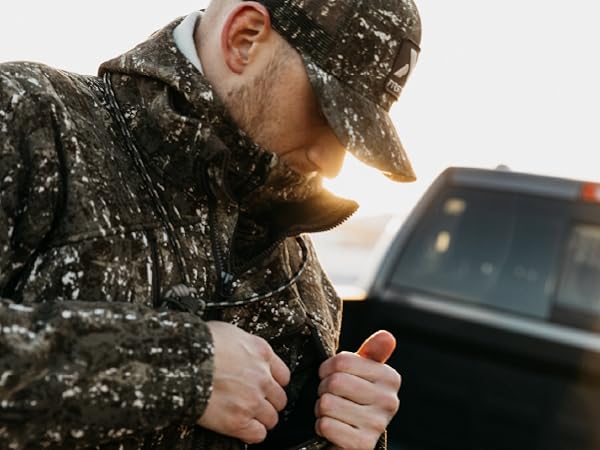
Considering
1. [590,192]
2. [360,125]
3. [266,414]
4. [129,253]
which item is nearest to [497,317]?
[590,192]

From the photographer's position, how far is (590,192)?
3.36 meters

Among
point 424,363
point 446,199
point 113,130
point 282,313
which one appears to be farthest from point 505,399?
point 113,130

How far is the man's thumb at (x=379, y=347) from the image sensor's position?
1788 mm

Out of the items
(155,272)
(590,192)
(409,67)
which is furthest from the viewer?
(590,192)

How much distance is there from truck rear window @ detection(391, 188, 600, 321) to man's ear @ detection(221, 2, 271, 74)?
2.27 meters

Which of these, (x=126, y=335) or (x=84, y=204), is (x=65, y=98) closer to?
(x=84, y=204)

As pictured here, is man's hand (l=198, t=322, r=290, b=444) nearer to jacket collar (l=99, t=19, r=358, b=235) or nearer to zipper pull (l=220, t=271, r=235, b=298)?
zipper pull (l=220, t=271, r=235, b=298)

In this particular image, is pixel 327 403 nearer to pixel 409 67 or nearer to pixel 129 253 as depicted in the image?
pixel 129 253

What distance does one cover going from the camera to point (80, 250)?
4.58ft

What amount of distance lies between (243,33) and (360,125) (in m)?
0.34

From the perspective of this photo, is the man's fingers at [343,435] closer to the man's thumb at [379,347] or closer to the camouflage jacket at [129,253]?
the camouflage jacket at [129,253]

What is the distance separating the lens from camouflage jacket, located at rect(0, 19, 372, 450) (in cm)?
127

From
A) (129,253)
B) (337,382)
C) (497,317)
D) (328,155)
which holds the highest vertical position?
(328,155)

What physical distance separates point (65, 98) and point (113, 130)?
0.43 feet
